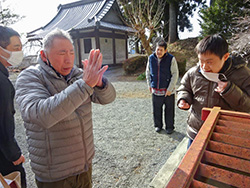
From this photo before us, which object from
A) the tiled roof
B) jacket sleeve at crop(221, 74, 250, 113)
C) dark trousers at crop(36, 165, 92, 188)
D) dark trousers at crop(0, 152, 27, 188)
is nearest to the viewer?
dark trousers at crop(36, 165, 92, 188)

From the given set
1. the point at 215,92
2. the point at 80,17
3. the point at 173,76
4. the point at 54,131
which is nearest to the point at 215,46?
the point at 215,92

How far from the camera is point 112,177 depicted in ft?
8.07

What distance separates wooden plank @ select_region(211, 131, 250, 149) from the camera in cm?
115

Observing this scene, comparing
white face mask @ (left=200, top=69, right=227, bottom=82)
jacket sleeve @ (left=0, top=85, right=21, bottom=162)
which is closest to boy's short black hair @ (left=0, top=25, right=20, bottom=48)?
jacket sleeve @ (left=0, top=85, right=21, bottom=162)

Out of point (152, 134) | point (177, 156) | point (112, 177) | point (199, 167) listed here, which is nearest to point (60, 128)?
point (199, 167)

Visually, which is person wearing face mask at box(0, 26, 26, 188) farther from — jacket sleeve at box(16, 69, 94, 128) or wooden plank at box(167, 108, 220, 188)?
wooden plank at box(167, 108, 220, 188)

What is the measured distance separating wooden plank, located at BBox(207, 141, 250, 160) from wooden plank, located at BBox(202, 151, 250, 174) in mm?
86

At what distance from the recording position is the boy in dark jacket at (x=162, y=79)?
11.5 feet

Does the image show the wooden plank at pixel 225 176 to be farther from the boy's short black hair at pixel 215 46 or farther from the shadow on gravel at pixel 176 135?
the shadow on gravel at pixel 176 135

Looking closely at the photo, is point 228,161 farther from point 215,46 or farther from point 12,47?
point 12,47

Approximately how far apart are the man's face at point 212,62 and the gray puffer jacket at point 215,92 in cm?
6

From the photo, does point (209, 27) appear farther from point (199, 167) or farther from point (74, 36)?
point (199, 167)

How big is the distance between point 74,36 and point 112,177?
1444 centimetres

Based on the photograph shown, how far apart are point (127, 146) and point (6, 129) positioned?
2.11 metres
